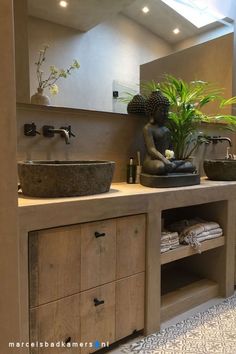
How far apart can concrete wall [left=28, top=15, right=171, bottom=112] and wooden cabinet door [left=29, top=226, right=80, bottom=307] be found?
0.85 m

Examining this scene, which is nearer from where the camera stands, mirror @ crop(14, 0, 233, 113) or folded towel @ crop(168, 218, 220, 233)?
mirror @ crop(14, 0, 233, 113)

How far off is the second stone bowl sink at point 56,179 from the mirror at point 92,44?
1.81 ft

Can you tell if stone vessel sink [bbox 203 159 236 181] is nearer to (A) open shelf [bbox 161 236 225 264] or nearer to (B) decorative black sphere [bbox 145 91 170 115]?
(A) open shelf [bbox 161 236 225 264]

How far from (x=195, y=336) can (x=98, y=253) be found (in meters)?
0.73

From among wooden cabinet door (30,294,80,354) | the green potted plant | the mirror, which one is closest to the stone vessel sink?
the green potted plant

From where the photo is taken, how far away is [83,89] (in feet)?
5.99

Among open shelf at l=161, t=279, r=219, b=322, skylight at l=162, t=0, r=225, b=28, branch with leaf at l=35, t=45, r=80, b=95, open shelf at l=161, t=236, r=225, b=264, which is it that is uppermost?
skylight at l=162, t=0, r=225, b=28

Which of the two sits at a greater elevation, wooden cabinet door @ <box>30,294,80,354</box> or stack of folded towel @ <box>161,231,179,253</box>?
stack of folded towel @ <box>161,231,179,253</box>

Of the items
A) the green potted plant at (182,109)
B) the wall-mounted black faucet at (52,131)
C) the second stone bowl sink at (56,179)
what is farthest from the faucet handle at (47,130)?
the green potted plant at (182,109)

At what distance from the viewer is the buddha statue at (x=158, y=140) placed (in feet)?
5.38

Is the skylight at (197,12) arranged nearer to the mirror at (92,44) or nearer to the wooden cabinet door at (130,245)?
the mirror at (92,44)

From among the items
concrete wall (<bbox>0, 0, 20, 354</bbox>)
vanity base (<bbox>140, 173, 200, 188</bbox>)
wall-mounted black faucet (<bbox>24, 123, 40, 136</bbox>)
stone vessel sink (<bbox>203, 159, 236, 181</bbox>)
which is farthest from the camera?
stone vessel sink (<bbox>203, 159, 236, 181</bbox>)

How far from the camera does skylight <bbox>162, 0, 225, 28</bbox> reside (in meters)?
2.43

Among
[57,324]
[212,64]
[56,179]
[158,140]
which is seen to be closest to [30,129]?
[56,179]
